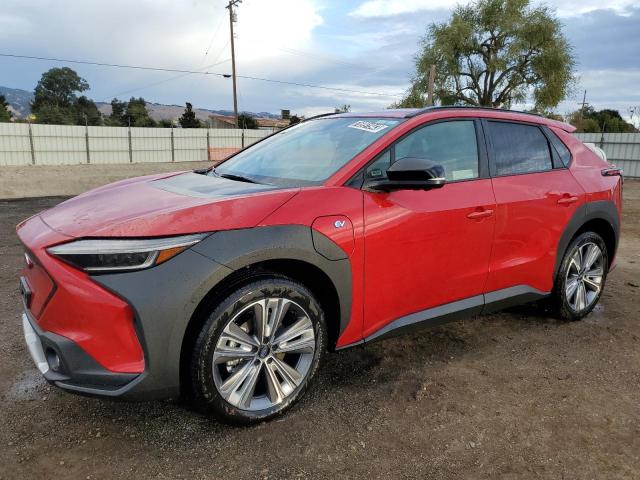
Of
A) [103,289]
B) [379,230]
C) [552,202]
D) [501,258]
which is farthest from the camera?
[552,202]

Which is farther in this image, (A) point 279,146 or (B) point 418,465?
(A) point 279,146

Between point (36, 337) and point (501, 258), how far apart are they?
274 centimetres

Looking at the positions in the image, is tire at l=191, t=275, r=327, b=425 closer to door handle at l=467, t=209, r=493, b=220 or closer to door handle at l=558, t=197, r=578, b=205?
door handle at l=467, t=209, r=493, b=220

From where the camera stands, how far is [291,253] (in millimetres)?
2395

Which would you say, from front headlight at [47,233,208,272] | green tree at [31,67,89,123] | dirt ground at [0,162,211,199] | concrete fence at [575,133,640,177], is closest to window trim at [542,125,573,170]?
front headlight at [47,233,208,272]

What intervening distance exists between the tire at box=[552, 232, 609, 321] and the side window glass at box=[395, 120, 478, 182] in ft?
4.16

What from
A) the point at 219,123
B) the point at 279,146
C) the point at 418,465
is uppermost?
the point at 219,123

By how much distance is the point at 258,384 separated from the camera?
2.58 m

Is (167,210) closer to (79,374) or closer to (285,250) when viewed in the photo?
(285,250)

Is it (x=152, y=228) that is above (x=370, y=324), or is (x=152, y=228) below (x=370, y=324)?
above

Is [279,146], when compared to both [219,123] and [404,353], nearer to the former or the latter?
[404,353]

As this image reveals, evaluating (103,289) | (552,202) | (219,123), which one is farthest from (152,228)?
(219,123)

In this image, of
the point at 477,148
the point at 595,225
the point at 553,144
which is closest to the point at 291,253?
the point at 477,148

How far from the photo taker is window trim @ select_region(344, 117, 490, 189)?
2.71m
